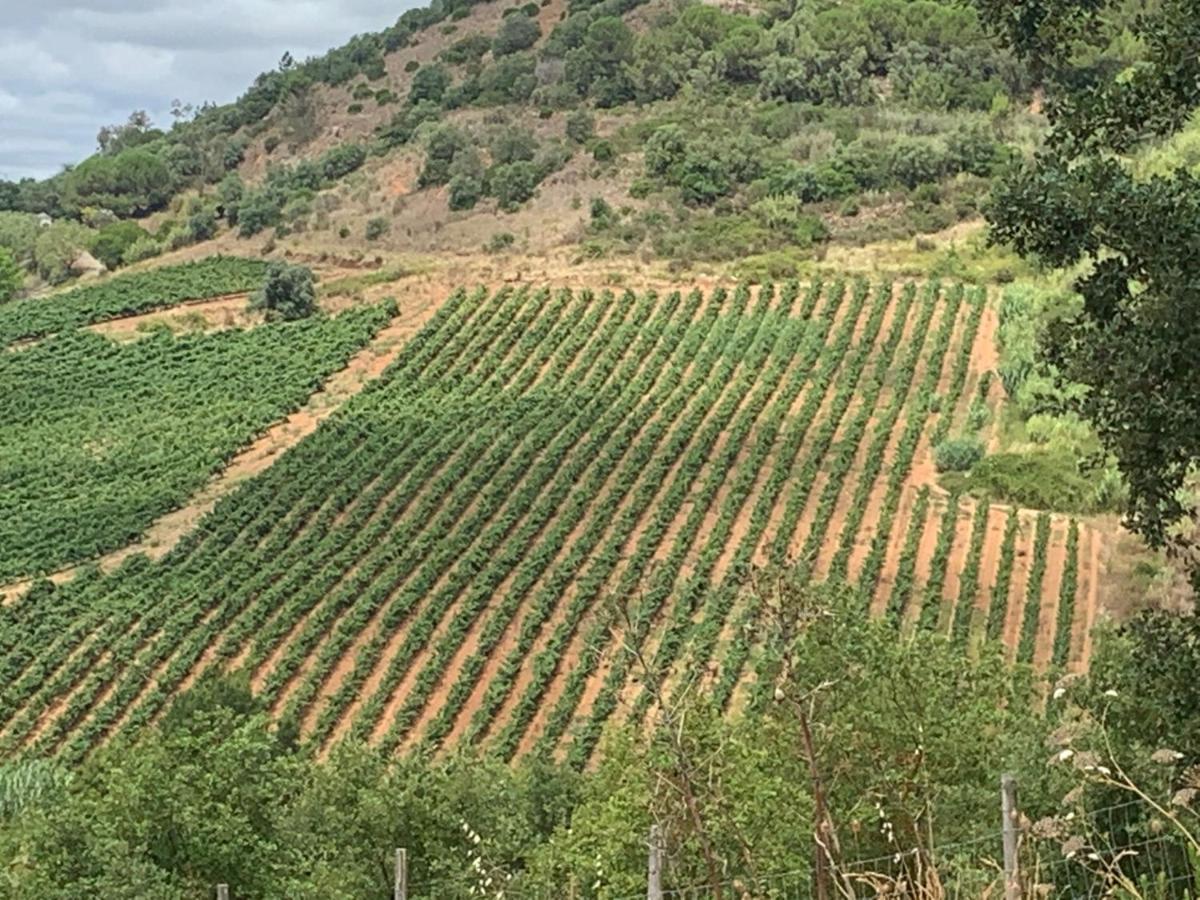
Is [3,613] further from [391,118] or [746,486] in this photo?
[391,118]

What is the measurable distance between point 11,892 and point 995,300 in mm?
42850

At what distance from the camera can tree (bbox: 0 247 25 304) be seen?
273 ft

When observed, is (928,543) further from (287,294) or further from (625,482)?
(287,294)

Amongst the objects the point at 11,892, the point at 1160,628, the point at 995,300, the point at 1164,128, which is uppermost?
the point at 1164,128

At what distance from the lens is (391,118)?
315 feet

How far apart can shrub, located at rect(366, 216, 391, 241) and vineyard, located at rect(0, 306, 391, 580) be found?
12.9 meters

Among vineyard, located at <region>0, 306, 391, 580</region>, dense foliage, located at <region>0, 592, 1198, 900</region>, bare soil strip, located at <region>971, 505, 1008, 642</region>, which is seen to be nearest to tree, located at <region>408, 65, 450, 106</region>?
vineyard, located at <region>0, 306, 391, 580</region>

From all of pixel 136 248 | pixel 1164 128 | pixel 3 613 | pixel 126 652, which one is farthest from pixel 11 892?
pixel 136 248

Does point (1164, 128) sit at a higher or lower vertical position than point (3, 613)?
higher

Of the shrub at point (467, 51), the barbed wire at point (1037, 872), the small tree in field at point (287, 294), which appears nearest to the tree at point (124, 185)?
the shrub at point (467, 51)

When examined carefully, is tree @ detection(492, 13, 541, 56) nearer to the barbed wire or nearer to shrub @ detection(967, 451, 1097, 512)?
shrub @ detection(967, 451, 1097, 512)

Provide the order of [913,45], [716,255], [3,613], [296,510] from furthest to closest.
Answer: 1. [913,45]
2. [716,255]
3. [296,510]
4. [3,613]

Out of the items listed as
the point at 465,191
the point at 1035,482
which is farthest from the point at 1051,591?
the point at 465,191

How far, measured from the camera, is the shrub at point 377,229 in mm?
73125
